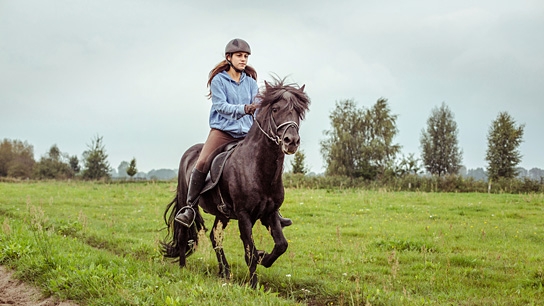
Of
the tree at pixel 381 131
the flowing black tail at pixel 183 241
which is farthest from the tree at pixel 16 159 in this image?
the flowing black tail at pixel 183 241

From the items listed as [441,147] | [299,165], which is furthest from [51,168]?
[441,147]

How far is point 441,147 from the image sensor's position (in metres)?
71.8

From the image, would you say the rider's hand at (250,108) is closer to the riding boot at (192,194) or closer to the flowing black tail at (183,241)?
the riding boot at (192,194)

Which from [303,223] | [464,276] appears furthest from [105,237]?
[464,276]

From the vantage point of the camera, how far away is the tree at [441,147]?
7131cm

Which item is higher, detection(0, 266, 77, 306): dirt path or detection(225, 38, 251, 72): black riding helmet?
detection(225, 38, 251, 72): black riding helmet

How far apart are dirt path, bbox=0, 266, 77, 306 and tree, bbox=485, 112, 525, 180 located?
52.2 meters

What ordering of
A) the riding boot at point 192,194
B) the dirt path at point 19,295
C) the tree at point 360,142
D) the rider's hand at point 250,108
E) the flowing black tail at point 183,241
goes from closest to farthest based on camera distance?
the dirt path at point 19,295, the rider's hand at point 250,108, the riding boot at point 192,194, the flowing black tail at point 183,241, the tree at point 360,142

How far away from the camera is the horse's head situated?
5359 mm

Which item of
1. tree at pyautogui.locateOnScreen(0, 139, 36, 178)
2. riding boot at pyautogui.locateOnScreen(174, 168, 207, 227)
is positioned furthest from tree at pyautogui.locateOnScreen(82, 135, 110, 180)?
riding boot at pyautogui.locateOnScreen(174, 168, 207, 227)

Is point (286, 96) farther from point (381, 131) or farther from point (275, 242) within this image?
point (381, 131)

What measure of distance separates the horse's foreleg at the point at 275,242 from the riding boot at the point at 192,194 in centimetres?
125

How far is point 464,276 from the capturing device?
25.0 feet

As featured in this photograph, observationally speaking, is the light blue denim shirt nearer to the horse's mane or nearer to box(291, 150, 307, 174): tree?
the horse's mane
